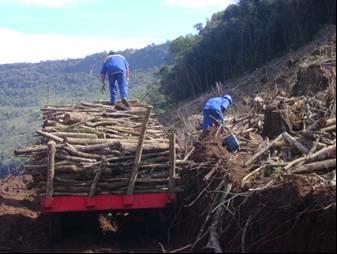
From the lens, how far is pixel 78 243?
939cm

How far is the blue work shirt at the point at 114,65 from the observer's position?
13.0 metres

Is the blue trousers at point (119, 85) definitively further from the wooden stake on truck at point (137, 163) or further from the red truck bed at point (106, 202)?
the red truck bed at point (106, 202)

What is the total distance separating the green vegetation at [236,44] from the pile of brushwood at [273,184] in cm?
2792

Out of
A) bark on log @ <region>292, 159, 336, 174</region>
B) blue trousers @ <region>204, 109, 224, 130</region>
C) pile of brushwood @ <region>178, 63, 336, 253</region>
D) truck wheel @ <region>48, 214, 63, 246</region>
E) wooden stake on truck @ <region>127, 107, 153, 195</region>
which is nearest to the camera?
pile of brushwood @ <region>178, 63, 336, 253</region>

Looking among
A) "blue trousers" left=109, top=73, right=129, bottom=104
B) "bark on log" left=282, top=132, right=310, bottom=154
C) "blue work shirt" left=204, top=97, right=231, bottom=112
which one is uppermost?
"blue trousers" left=109, top=73, right=129, bottom=104

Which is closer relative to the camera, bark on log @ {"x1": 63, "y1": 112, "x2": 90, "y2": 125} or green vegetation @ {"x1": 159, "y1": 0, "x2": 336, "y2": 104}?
bark on log @ {"x1": 63, "y1": 112, "x2": 90, "y2": 125}

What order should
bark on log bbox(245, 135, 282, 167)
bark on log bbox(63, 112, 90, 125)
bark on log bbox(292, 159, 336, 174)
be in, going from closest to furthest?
bark on log bbox(292, 159, 336, 174), bark on log bbox(245, 135, 282, 167), bark on log bbox(63, 112, 90, 125)

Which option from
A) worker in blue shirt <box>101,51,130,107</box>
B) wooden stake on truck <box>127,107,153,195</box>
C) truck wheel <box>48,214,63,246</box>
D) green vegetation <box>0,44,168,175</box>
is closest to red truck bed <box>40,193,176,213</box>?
wooden stake on truck <box>127,107,153,195</box>

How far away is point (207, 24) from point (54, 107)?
45.1 meters

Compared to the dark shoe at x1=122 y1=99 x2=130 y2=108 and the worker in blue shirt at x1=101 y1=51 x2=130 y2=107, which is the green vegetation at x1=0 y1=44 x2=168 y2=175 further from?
the dark shoe at x1=122 y1=99 x2=130 y2=108

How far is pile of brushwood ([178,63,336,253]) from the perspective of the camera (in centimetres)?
683

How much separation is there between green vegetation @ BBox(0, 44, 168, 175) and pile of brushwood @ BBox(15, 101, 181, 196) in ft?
217

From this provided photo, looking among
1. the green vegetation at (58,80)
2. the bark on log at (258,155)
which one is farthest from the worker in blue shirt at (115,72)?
the green vegetation at (58,80)

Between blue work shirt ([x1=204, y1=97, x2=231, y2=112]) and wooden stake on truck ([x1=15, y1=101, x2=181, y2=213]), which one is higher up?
blue work shirt ([x1=204, y1=97, x2=231, y2=112])
